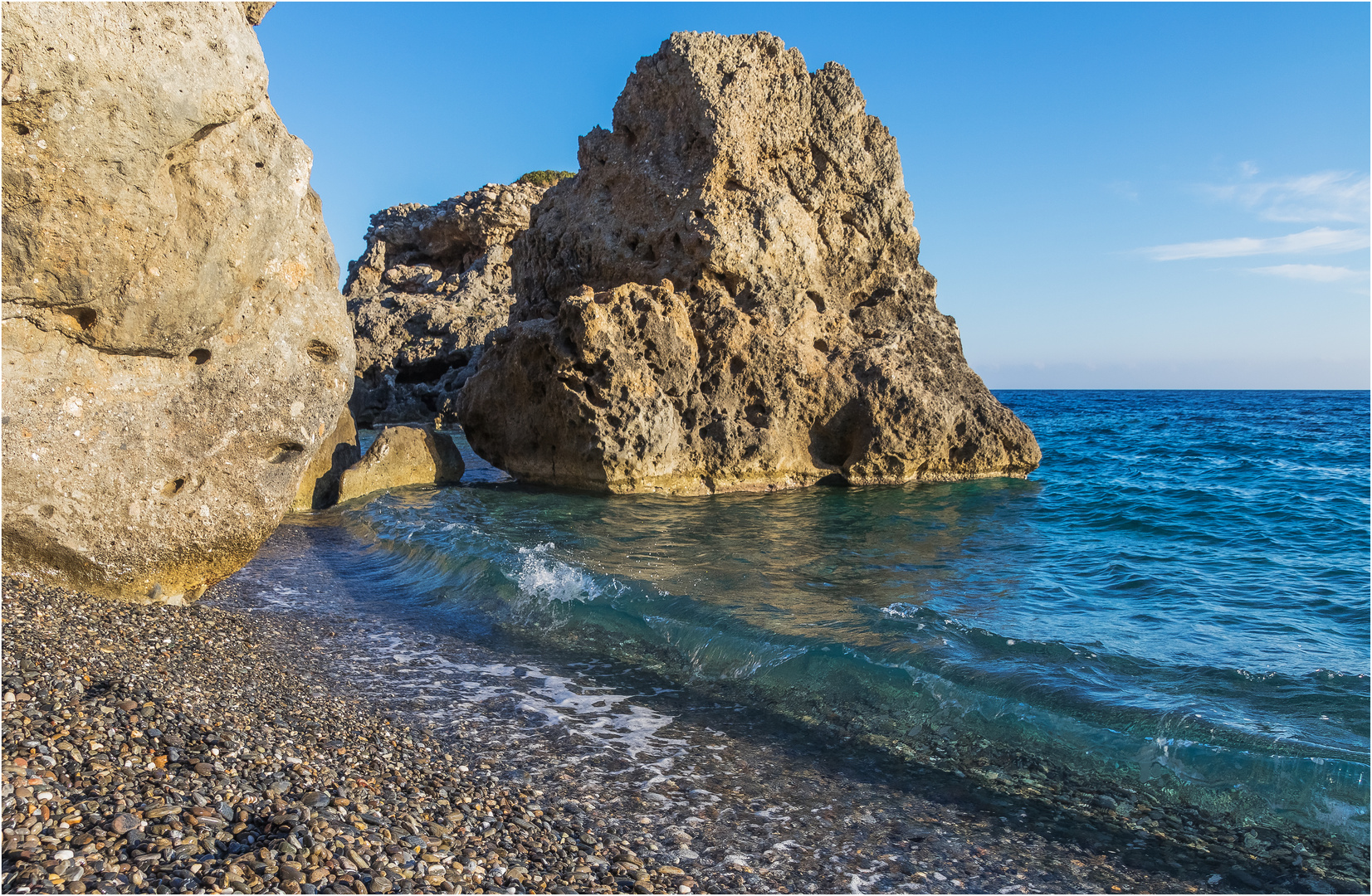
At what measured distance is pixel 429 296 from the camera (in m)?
31.0

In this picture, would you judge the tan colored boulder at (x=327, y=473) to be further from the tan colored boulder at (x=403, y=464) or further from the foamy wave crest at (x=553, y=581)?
the foamy wave crest at (x=553, y=581)

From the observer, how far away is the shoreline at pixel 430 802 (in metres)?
2.91

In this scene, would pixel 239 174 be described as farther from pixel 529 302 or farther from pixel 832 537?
pixel 529 302

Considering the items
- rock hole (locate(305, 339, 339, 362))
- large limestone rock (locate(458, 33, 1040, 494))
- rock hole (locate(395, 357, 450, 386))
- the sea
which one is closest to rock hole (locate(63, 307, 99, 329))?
rock hole (locate(305, 339, 339, 362))

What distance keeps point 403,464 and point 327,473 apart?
1514mm

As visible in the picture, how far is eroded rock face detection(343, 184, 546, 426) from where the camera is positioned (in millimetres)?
28875

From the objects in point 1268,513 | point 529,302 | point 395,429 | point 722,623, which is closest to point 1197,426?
point 1268,513

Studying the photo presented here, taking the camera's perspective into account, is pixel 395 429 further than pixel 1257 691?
Yes

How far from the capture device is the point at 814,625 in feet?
21.2

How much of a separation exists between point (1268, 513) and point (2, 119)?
46.4 ft

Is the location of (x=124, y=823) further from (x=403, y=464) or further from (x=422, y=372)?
(x=422, y=372)

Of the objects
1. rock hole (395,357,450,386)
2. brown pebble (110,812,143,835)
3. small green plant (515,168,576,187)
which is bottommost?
brown pebble (110,812,143,835)

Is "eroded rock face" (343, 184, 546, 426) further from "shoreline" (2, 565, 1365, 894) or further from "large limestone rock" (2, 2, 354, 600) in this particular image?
"shoreline" (2, 565, 1365, 894)

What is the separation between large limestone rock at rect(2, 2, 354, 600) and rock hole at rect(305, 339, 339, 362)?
0.01 metres
